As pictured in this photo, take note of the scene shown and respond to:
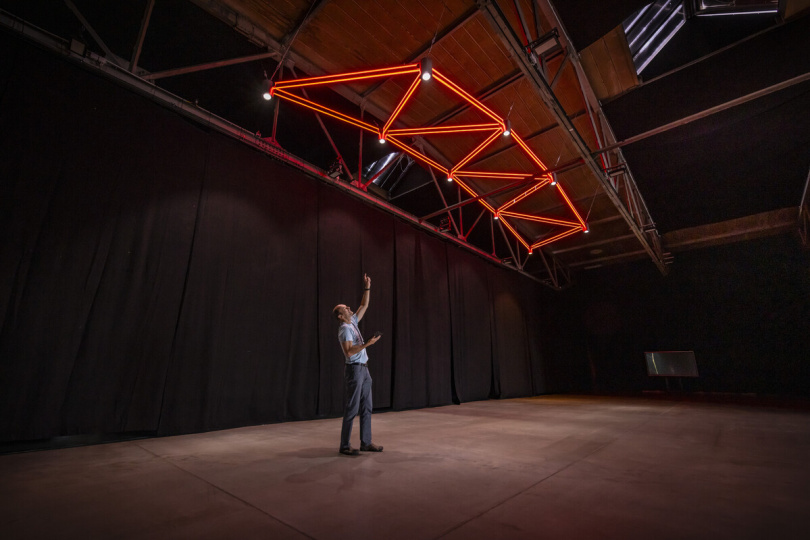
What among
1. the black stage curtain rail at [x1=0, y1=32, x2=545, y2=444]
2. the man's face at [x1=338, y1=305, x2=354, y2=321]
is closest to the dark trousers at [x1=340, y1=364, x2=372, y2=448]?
the man's face at [x1=338, y1=305, x2=354, y2=321]

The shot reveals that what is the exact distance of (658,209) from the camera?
10.2m

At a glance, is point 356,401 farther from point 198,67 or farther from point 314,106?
point 198,67

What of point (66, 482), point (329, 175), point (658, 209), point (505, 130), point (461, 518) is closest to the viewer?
point (461, 518)

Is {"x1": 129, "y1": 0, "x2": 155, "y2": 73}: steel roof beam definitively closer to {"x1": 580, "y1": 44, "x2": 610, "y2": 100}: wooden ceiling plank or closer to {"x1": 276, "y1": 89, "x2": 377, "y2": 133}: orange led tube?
{"x1": 276, "y1": 89, "x2": 377, "y2": 133}: orange led tube

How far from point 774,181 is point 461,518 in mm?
11993

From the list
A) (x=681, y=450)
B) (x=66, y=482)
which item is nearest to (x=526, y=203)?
(x=681, y=450)

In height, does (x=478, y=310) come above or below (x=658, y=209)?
below

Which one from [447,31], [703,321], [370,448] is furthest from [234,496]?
[703,321]

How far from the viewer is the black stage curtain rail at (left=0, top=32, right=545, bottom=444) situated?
3592 mm

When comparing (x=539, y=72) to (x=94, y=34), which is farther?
(x=539, y=72)

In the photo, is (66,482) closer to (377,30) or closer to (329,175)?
(329,175)

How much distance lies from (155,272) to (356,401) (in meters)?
3.35

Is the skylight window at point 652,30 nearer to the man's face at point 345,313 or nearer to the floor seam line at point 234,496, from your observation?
the man's face at point 345,313

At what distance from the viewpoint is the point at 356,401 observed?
3.25 m
